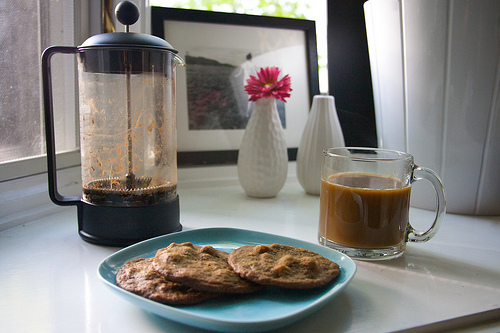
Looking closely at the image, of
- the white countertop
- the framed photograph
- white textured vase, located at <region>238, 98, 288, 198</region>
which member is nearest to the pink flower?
white textured vase, located at <region>238, 98, 288, 198</region>

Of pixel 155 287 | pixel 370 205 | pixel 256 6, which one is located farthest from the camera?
pixel 256 6

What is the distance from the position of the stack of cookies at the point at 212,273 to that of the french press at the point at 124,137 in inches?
6.0

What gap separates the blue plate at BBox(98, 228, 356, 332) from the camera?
1.33 ft

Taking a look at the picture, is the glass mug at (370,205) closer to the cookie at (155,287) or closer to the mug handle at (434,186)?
the mug handle at (434,186)

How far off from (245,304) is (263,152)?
0.55m

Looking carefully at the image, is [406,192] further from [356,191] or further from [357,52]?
[357,52]

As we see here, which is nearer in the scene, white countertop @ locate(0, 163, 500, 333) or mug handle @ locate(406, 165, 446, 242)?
white countertop @ locate(0, 163, 500, 333)

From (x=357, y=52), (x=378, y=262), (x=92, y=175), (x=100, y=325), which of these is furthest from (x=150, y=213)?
(x=357, y=52)

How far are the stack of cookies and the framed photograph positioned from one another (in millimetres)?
610

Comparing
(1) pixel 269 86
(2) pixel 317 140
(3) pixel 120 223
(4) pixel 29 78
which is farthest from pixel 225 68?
(3) pixel 120 223

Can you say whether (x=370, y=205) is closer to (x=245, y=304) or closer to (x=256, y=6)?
(x=245, y=304)

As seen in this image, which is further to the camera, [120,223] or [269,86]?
[269,86]

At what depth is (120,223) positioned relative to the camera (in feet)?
2.16

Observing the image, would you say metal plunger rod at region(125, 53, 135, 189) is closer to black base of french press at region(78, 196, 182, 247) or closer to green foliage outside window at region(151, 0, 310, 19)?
black base of french press at region(78, 196, 182, 247)
